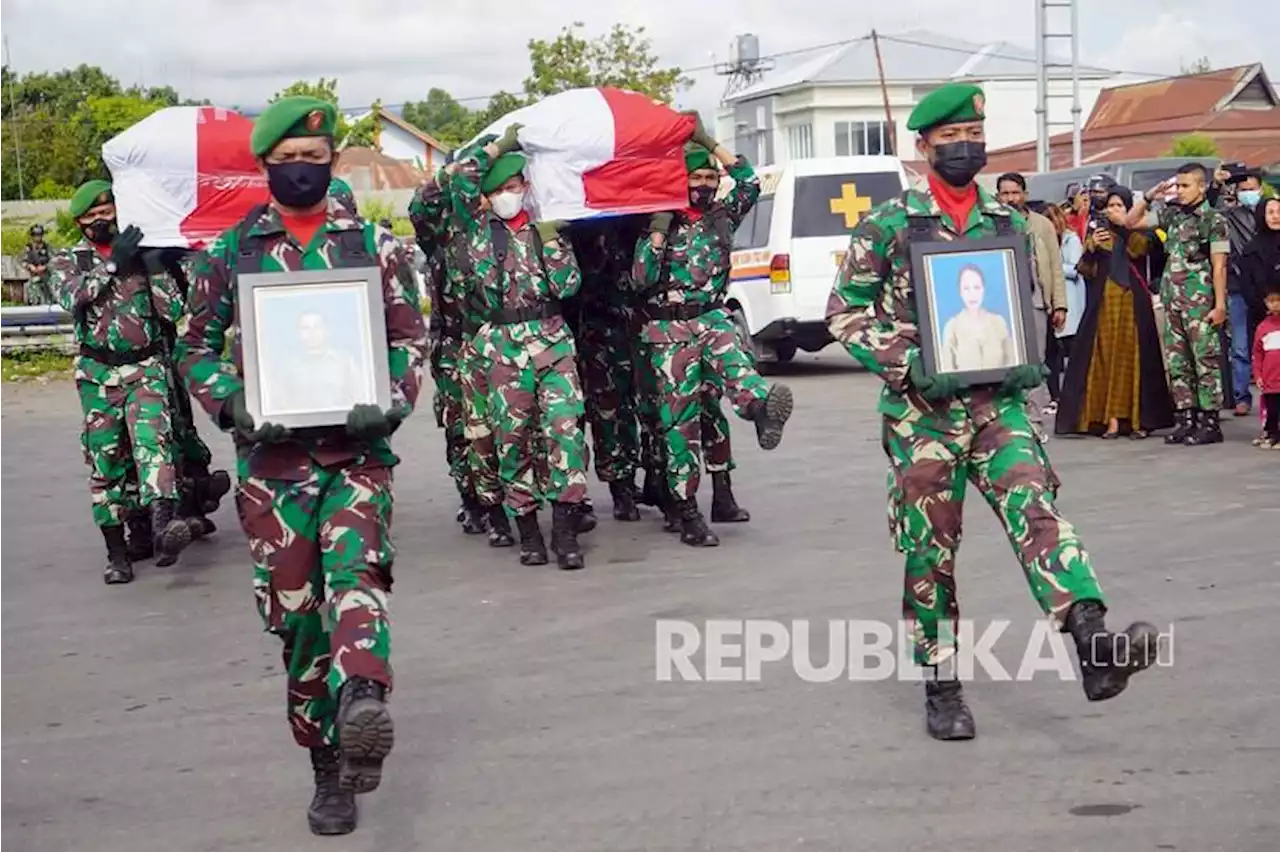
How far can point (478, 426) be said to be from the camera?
9.74m

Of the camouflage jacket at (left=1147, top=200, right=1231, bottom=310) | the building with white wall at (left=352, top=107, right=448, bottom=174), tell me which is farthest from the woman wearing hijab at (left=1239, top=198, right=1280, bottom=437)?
the building with white wall at (left=352, top=107, right=448, bottom=174)

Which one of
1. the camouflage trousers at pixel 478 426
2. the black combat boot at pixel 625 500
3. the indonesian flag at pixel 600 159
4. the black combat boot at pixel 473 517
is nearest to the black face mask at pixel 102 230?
the camouflage trousers at pixel 478 426

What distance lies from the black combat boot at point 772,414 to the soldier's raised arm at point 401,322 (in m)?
4.12

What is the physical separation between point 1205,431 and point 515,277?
19.5 ft

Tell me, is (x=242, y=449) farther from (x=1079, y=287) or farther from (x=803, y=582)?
(x=1079, y=287)

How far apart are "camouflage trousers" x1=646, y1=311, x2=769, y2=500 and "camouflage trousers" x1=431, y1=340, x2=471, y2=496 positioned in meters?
1.31

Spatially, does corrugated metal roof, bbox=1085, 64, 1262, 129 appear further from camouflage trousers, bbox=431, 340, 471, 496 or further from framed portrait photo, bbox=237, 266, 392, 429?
framed portrait photo, bbox=237, 266, 392, 429

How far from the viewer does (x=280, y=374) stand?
4.97 meters

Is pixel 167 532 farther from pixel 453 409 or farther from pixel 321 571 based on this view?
pixel 321 571

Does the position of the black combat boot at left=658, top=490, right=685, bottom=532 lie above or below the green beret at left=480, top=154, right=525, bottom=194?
below

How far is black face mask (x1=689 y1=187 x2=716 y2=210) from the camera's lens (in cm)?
945

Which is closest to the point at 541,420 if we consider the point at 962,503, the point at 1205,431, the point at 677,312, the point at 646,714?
the point at 677,312

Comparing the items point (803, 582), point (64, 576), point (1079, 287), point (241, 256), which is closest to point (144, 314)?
point (64, 576)

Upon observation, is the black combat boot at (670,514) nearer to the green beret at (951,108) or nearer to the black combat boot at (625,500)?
the black combat boot at (625,500)
